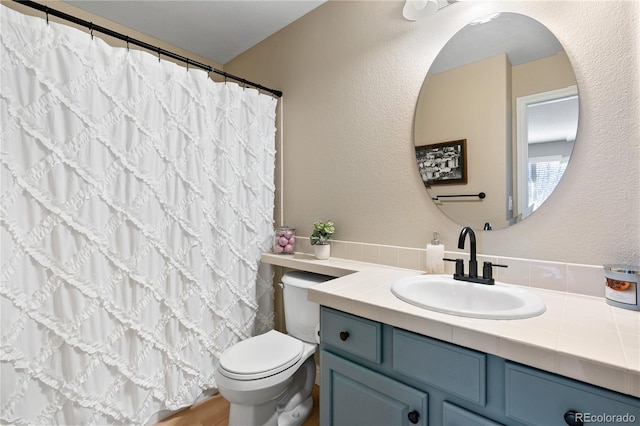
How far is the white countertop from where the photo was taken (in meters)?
0.66

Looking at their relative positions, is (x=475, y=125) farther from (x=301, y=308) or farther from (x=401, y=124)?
(x=301, y=308)

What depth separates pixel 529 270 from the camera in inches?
47.8

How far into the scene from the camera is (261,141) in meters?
2.07

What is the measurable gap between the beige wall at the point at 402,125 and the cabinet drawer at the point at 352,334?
624 mm

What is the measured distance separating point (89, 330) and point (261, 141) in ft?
4.66

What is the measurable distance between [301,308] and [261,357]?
346mm

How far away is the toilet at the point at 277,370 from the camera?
4.46ft

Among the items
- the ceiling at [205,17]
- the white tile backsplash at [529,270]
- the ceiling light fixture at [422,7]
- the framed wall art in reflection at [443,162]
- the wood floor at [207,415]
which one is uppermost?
the ceiling at [205,17]

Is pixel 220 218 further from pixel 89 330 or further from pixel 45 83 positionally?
pixel 45 83

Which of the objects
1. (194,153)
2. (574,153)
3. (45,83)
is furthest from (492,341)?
(45,83)

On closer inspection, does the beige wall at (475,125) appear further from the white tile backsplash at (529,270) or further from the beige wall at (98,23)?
the beige wall at (98,23)

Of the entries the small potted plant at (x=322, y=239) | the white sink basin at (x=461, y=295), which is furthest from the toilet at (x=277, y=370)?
the white sink basin at (x=461, y=295)

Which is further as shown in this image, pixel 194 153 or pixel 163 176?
pixel 194 153

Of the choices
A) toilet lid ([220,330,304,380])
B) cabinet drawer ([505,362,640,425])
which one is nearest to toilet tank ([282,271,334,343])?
toilet lid ([220,330,304,380])
